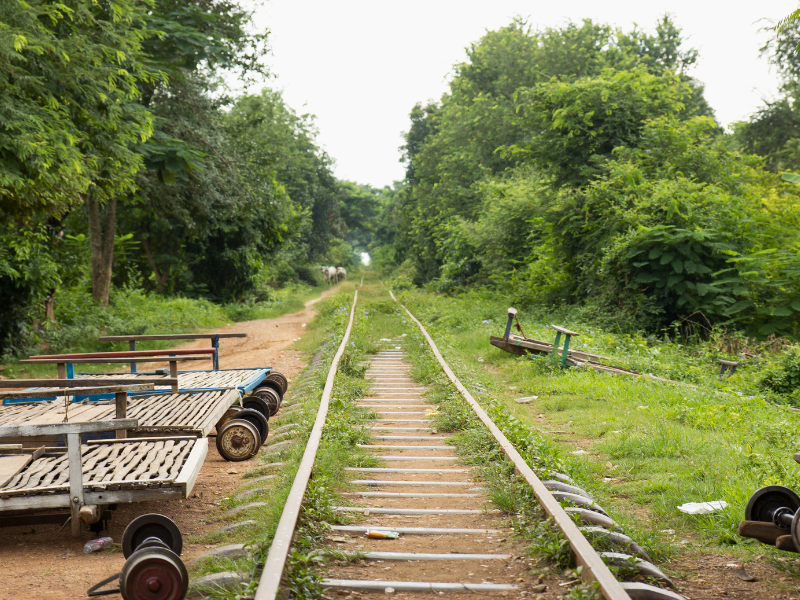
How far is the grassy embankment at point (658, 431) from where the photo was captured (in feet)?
15.8

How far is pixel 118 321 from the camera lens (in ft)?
55.9

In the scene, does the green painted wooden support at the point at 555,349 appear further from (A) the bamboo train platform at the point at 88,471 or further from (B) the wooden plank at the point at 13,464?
(B) the wooden plank at the point at 13,464

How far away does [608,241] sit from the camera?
16.5m

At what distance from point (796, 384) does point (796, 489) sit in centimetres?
512

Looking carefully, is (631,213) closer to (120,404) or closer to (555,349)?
(555,349)

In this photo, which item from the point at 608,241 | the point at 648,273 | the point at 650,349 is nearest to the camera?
the point at 650,349

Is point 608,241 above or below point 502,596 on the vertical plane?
above

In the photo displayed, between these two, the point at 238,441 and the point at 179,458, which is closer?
the point at 179,458

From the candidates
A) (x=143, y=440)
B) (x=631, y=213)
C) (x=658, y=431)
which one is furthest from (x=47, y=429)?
(x=631, y=213)

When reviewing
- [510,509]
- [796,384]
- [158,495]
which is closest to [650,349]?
[796,384]

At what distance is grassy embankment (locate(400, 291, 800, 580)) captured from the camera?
483 cm

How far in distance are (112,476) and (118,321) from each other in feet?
44.4

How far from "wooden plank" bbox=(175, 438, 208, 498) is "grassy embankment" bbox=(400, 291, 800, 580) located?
9.59 feet

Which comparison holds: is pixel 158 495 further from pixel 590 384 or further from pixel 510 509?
pixel 590 384
